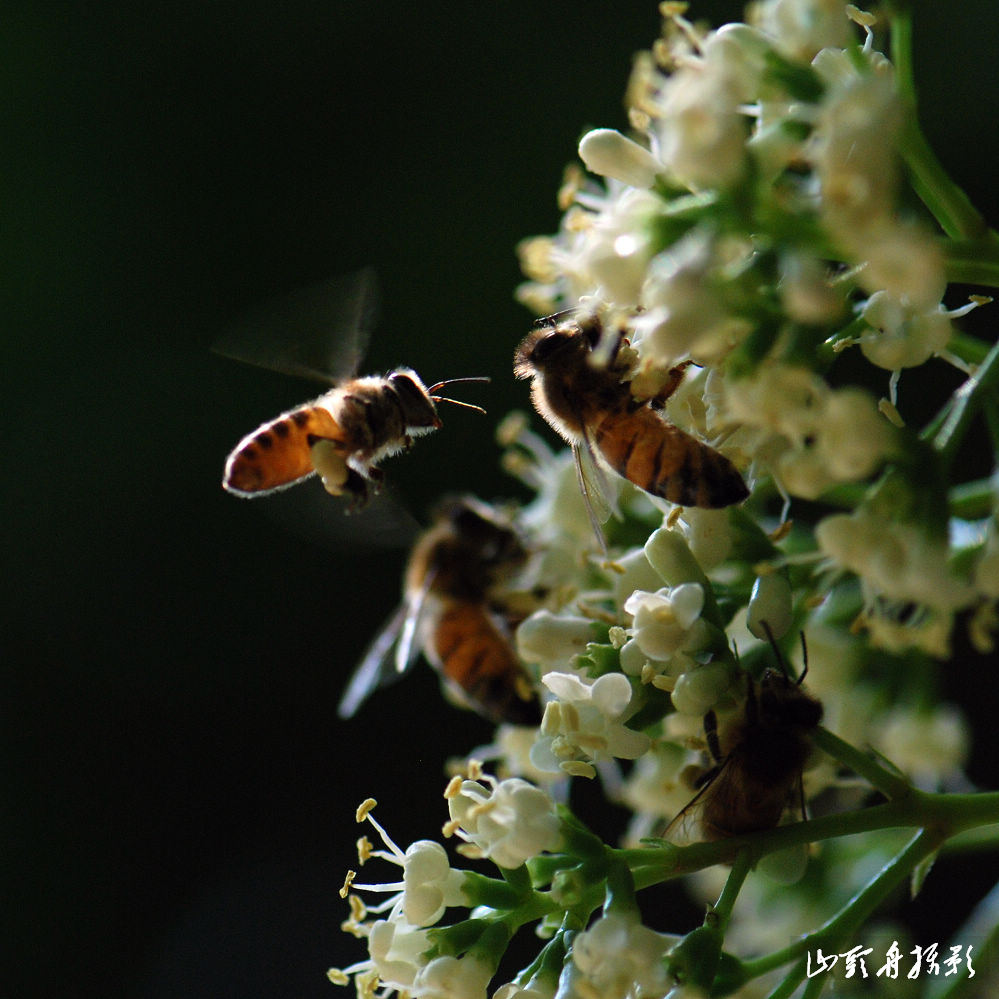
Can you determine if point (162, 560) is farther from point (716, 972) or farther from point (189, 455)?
point (716, 972)

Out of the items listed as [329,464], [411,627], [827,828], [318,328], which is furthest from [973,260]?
[411,627]

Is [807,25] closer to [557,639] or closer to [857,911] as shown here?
[557,639]

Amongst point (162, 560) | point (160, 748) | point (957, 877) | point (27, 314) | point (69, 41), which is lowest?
point (957, 877)

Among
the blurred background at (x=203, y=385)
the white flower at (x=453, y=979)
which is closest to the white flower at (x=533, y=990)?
the white flower at (x=453, y=979)

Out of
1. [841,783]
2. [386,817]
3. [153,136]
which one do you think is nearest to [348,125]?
[153,136]

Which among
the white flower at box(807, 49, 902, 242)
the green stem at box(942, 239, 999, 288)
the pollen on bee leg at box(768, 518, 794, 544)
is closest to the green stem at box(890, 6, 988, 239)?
the green stem at box(942, 239, 999, 288)
